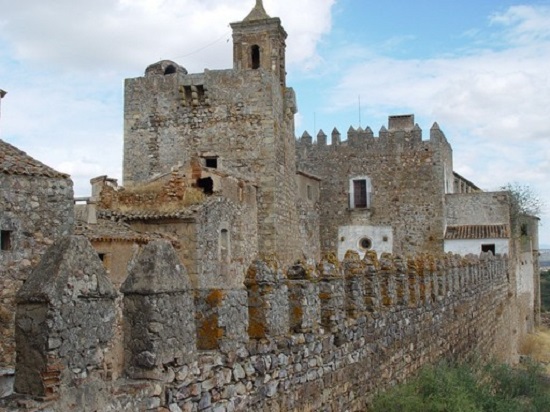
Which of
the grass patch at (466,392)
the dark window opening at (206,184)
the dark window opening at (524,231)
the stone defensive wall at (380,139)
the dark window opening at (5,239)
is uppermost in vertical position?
the stone defensive wall at (380,139)

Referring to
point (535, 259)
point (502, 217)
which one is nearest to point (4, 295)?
point (502, 217)

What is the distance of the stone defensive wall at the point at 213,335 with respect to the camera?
4125 mm

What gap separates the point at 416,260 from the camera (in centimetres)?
1229

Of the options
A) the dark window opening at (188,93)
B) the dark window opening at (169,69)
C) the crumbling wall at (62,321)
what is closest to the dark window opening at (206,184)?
the dark window opening at (188,93)

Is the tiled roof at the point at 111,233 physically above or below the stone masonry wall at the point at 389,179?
below

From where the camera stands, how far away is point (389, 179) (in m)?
29.8

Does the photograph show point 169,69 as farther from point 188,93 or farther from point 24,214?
point 24,214

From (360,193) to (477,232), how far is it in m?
4.76

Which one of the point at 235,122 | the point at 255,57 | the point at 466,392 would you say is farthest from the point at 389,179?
the point at 466,392

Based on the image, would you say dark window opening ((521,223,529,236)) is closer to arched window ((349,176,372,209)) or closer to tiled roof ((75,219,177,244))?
arched window ((349,176,372,209))

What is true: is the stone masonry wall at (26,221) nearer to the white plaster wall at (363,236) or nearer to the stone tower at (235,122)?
the stone tower at (235,122)

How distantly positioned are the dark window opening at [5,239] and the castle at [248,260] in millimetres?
46

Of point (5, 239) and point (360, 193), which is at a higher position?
point (360, 193)

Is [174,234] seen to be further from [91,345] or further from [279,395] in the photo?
[91,345]
